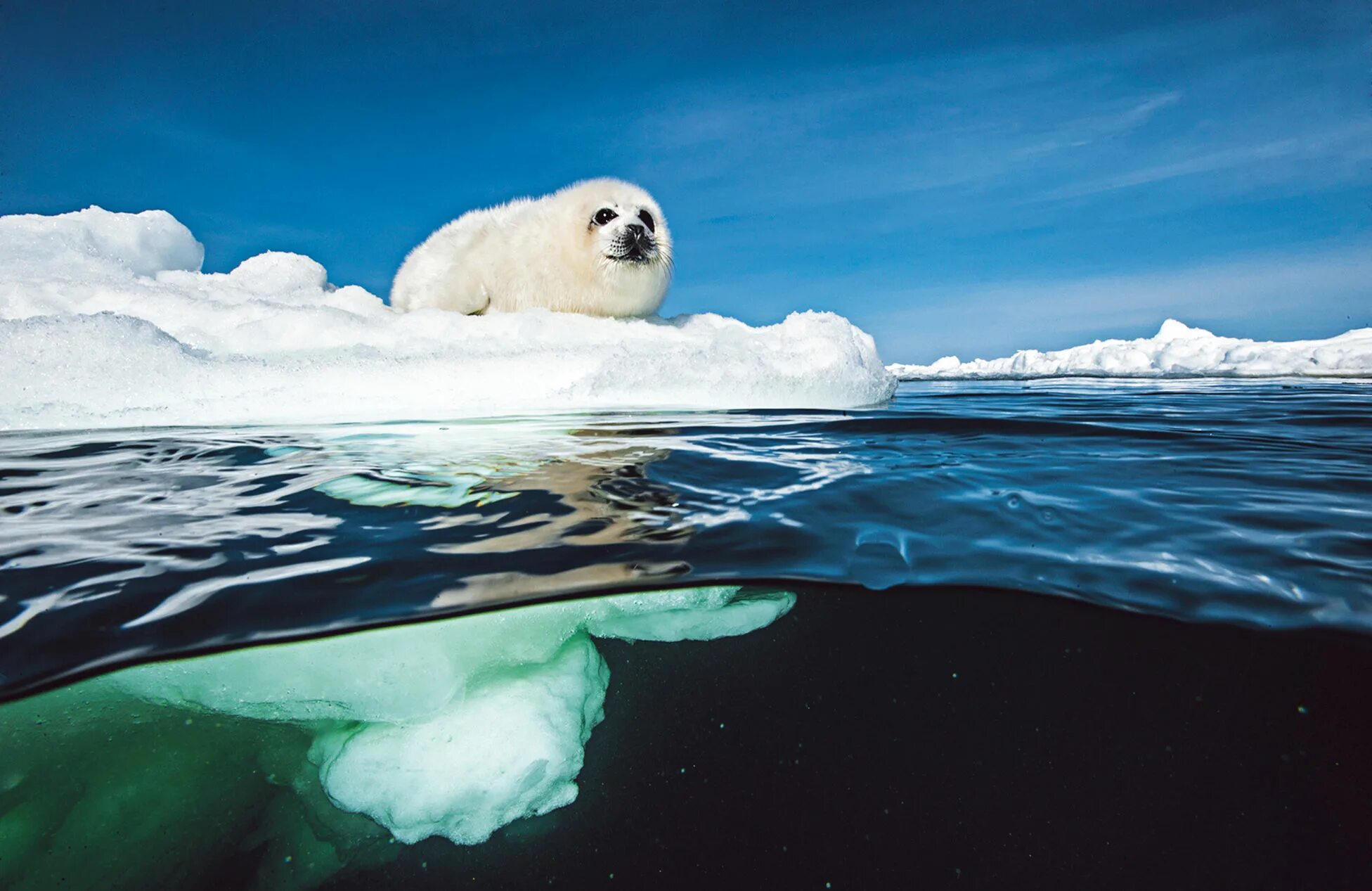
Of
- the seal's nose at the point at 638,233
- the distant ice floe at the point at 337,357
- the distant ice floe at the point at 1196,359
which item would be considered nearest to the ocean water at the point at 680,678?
the distant ice floe at the point at 337,357

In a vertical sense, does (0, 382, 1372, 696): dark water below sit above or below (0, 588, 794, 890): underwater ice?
above

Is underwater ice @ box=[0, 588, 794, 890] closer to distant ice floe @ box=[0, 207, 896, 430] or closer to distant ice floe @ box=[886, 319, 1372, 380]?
distant ice floe @ box=[0, 207, 896, 430]

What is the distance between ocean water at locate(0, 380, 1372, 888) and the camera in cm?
174

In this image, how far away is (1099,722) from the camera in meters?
2.36

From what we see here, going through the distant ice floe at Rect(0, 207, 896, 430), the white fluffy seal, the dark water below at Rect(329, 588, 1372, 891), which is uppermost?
the white fluffy seal

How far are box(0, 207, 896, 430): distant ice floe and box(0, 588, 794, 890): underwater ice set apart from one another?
2363 mm

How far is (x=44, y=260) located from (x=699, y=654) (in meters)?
7.41

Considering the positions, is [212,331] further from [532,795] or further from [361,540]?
[532,795]

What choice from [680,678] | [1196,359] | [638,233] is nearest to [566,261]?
[638,233]

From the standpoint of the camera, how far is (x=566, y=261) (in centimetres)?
614

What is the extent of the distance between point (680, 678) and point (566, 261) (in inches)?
173

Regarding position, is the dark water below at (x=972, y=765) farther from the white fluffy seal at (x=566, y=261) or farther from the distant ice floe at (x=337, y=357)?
the white fluffy seal at (x=566, y=261)

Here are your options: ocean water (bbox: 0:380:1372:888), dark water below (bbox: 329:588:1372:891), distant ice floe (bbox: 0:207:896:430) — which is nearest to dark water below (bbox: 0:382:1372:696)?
ocean water (bbox: 0:380:1372:888)

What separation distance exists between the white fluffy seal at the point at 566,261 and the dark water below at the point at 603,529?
3066 mm
